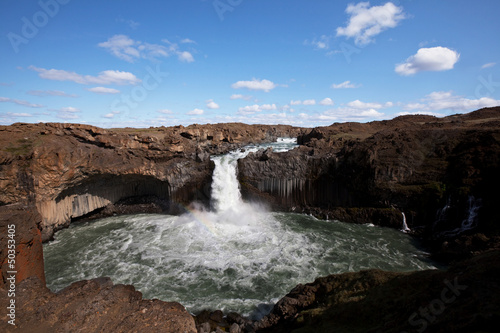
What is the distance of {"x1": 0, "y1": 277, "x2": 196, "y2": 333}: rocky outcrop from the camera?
731 cm

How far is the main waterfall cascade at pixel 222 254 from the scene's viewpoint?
13.3 metres

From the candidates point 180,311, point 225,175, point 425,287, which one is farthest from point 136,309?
point 225,175

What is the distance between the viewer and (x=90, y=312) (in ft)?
25.5

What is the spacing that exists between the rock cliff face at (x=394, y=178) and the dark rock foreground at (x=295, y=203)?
93mm

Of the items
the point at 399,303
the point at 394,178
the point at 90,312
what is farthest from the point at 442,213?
the point at 90,312

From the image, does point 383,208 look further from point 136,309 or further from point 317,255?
point 136,309

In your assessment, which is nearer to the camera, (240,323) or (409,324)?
(409,324)

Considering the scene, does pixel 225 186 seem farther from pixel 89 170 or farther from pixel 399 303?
pixel 399 303

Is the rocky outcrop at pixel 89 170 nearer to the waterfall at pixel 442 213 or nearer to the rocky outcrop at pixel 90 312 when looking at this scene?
the rocky outcrop at pixel 90 312

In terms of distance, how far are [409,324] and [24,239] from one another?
12769 millimetres

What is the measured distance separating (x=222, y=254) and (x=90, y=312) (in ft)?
32.5

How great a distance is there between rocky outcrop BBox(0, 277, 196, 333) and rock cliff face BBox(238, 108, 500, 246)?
17870mm

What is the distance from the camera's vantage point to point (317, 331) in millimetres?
6656

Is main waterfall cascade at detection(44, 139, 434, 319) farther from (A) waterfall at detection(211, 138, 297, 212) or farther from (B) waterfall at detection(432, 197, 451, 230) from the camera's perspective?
(B) waterfall at detection(432, 197, 451, 230)
